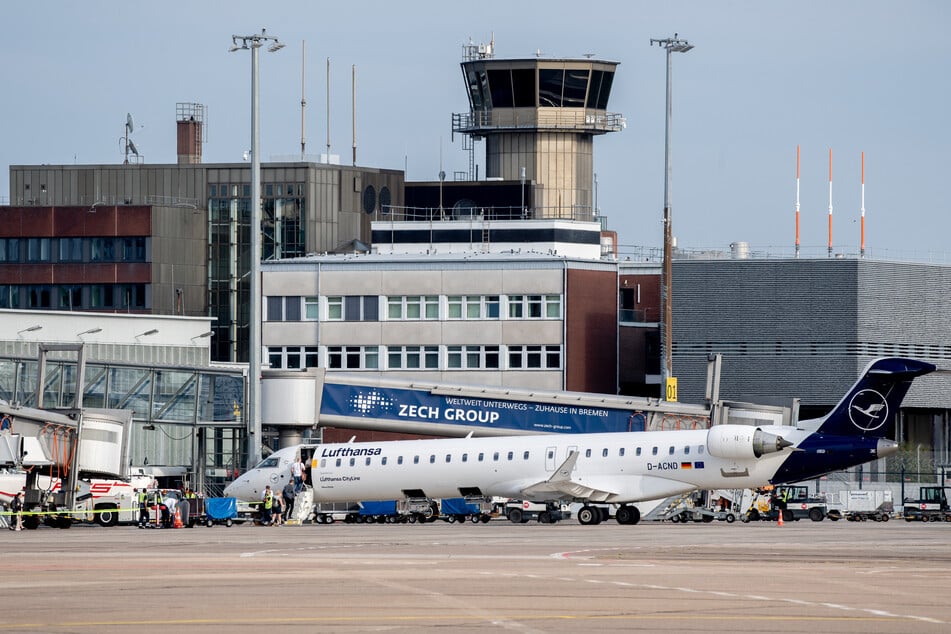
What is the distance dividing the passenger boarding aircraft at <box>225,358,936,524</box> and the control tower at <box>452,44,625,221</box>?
73651mm

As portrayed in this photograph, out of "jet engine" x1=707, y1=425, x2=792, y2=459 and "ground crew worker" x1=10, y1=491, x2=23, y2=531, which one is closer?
"jet engine" x1=707, y1=425, x2=792, y2=459

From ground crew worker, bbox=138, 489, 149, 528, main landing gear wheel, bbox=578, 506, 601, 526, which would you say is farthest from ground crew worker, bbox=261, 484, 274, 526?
main landing gear wheel, bbox=578, 506, 601, 526

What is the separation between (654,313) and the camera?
108m

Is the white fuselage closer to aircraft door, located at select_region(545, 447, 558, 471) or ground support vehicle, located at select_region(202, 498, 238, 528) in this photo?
aircraft door, located at select_region(545, 447, 558, 471)

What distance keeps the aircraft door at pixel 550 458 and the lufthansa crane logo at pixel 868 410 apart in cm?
962

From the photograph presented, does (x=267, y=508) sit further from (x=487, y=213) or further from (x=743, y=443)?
(x=487, y=213)

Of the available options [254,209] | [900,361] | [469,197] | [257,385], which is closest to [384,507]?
[257,385]

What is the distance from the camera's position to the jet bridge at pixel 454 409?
73625 millimetres

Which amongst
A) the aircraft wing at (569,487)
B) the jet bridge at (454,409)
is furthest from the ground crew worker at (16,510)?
the jet bridge at (454,409)

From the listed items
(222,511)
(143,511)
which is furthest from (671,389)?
(143,511)

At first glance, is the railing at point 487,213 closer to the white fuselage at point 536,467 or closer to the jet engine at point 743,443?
the white fuselage at point 536,467

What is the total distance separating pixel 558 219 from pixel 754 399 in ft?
85.6

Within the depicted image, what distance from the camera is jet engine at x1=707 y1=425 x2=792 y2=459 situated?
54.6m

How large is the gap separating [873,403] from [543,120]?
261ft
